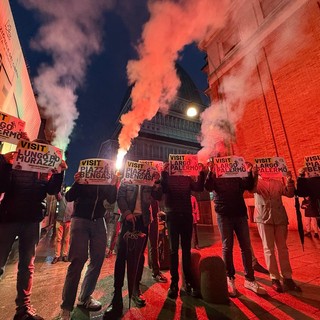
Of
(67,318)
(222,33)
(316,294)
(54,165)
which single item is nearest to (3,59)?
(54,165)

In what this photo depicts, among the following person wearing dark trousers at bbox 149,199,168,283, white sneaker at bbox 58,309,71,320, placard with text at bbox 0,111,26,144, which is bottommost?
white sneaker at bbox 58,309,71,320

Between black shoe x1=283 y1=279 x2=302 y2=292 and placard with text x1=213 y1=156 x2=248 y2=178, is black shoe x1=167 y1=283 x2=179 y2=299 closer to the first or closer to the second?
black shoe x1=283 y1=279 x2=302 y2=292

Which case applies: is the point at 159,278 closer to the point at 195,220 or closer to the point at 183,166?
the point at 183,166

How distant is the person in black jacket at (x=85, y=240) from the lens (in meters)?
3.03

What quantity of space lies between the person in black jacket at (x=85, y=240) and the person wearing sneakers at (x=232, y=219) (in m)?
2.07

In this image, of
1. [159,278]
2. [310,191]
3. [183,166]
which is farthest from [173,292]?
[310,191]

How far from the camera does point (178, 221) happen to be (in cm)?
384

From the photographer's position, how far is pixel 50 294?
3.84 meters

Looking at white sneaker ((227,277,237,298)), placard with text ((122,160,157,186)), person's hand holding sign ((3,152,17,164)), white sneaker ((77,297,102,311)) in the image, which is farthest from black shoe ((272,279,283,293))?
person's hand holding sign ((3,152,17,164))

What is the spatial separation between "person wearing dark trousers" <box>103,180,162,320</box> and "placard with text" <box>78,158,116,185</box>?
16.1 inches

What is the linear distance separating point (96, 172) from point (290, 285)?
3982mm

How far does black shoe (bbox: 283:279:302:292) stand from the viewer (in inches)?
143

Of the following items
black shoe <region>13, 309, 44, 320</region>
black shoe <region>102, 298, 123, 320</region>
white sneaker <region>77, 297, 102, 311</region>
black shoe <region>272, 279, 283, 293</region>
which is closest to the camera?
black shoe <region>13, 309, 44, 320</region>

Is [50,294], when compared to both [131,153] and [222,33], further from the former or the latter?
[131,153]
